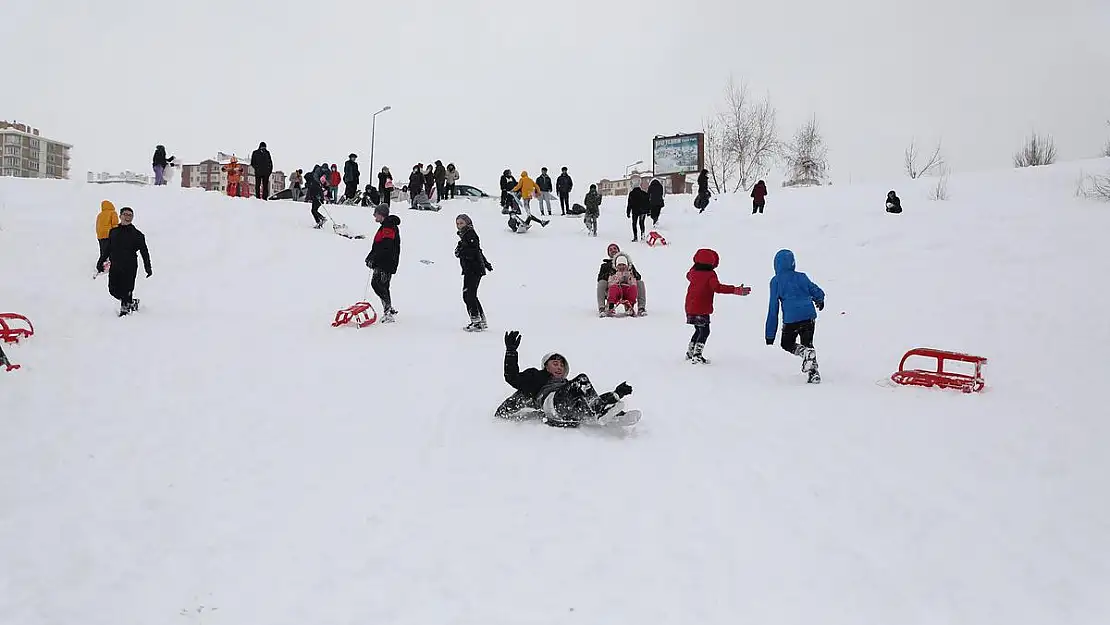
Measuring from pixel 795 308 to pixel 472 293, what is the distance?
5.03 metres

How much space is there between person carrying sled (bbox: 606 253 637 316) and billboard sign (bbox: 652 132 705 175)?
1031 inches

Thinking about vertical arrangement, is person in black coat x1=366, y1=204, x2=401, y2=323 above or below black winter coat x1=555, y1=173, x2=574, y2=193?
below

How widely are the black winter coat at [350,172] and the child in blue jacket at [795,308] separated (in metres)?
20.8

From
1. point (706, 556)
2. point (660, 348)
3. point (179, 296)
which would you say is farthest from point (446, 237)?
point (706, 556)

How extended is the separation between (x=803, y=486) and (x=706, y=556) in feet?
4.40

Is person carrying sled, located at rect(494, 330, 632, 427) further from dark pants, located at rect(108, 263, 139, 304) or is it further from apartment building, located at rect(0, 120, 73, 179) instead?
apartment building, located at rect(0, 120, 73, 179)

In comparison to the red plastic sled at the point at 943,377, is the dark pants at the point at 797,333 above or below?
above

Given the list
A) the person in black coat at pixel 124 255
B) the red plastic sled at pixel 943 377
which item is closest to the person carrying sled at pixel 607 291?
the red plastic sled at pixel 943 377

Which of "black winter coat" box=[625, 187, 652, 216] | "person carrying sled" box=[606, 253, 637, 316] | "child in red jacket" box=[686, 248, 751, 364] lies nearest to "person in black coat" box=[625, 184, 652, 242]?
"black winter coat" box=[625, 187, 652, 216]

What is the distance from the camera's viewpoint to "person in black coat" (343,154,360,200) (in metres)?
25.9

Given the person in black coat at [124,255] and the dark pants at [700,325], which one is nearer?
the dark pants at [700,325]

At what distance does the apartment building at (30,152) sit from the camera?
84375 millimetres

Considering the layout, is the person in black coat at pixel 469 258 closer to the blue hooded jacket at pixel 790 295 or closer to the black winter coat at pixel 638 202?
the blue hooded jacket at pixel 790 295

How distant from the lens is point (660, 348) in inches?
403
